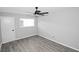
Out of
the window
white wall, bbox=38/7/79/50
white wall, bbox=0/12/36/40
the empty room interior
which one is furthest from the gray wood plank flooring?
the window

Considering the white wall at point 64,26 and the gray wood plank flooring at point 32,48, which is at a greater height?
the white wall at point 64,26

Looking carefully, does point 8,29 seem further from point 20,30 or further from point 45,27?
point 45,27

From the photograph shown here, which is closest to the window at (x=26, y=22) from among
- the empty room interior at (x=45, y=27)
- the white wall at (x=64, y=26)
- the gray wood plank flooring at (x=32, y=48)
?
the empty room interior at (x=45, y=27)

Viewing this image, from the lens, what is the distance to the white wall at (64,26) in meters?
2.61

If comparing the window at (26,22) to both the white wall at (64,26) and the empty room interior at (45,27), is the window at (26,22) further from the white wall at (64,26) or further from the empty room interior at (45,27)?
the white wall at (64,26)

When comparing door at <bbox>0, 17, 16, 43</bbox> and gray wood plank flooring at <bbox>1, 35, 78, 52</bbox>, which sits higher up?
door at <bbox>0, 17, 16, 43</bbox>

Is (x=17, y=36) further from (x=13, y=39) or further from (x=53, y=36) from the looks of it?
(x=53, y=36)

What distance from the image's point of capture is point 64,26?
3.05m

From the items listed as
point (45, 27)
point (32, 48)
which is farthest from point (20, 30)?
point (32, 48)

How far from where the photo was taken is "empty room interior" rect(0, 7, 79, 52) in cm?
265

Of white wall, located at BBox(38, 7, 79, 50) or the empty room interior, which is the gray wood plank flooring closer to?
the empty room interior

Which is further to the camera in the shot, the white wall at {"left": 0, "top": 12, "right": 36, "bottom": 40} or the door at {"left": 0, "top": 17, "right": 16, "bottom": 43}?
the white wall at {"left": 0, "top": 12, "right": 36, "bottom": 40}
